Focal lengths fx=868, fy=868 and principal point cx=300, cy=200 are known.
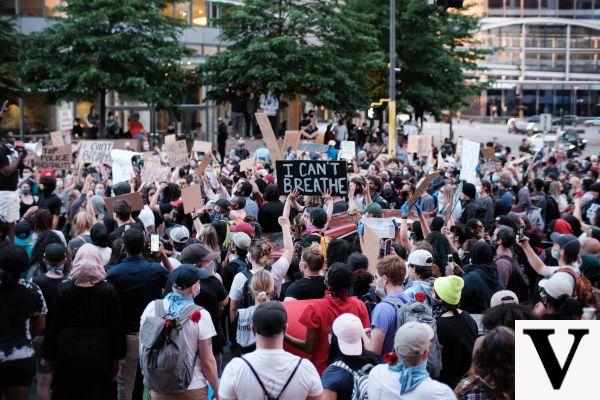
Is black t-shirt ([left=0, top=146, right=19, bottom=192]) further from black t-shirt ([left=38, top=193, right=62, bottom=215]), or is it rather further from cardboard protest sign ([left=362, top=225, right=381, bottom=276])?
cardboard protest sign ([left=362, top=225, right=381, bottom=276])

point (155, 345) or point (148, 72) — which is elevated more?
point (148, 72)

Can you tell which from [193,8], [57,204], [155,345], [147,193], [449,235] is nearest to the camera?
[155,345]

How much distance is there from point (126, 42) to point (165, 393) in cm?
2663

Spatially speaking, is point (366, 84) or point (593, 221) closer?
point (593, 221)

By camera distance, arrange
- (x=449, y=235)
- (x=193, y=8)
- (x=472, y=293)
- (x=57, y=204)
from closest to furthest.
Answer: (x=472, y=293) → (x=449, y=235) → (x=57, y=204) → (x=193, y=8)

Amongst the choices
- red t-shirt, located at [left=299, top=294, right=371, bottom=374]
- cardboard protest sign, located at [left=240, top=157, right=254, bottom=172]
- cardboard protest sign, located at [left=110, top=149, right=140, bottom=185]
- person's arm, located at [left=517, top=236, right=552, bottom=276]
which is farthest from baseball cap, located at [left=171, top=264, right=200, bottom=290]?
cardboard protest sign, located at [left=240, top=157, right=254, bottom=172]

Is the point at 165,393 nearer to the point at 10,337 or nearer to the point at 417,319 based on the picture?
the point at 10,337

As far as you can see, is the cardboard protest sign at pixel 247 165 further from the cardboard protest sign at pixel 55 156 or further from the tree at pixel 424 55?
the tree at pixel 424 55

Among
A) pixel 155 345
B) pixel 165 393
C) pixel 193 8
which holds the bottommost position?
pixel 165 393

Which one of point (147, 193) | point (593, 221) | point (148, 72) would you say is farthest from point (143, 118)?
point (593, 221)

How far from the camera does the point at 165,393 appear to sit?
619 cm

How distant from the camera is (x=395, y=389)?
4.82 meters

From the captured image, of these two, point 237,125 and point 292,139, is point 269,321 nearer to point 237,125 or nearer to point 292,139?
point 292,139

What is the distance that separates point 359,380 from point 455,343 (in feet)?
4.96
